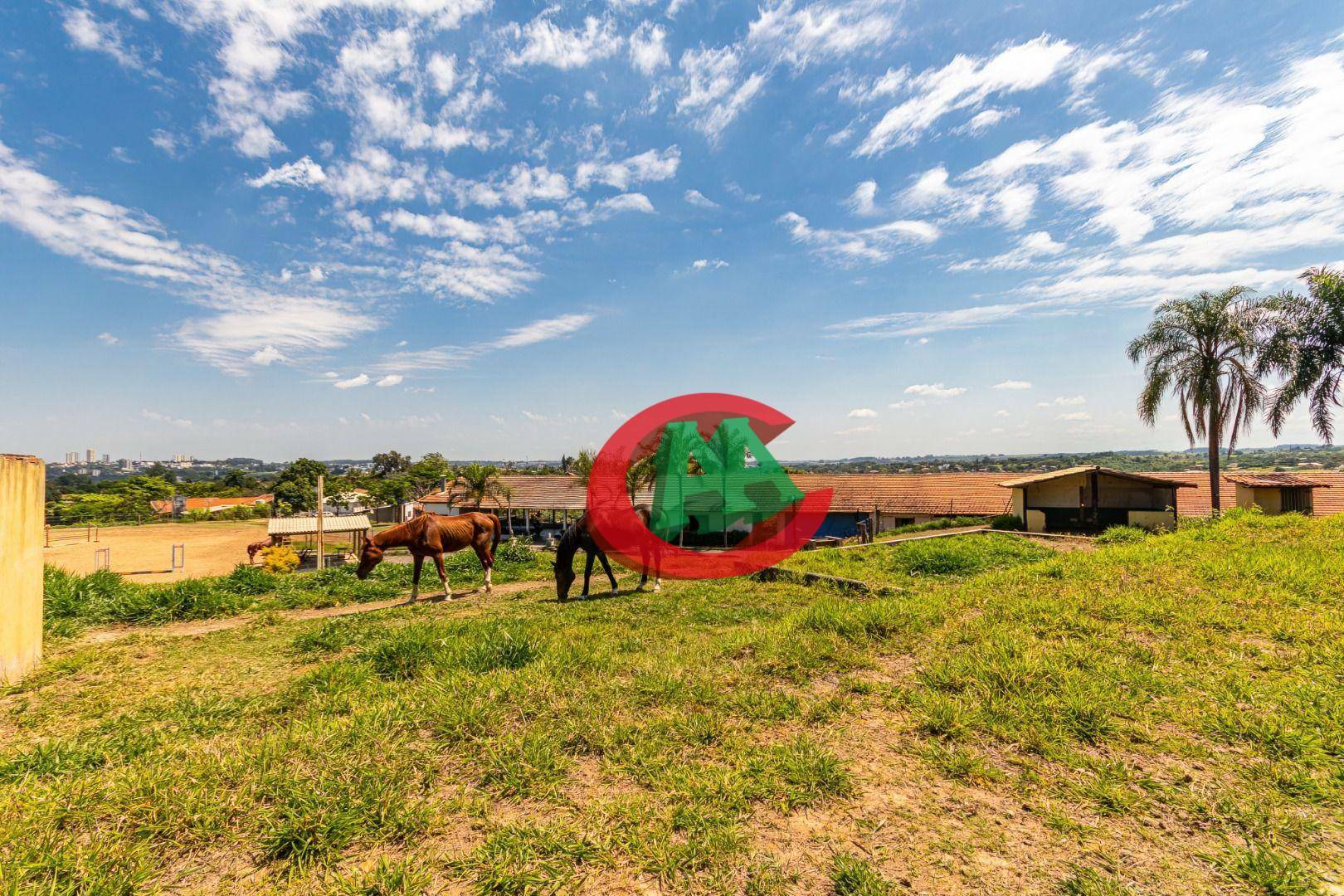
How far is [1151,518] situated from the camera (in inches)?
874

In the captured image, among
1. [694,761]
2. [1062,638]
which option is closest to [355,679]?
[694,761]

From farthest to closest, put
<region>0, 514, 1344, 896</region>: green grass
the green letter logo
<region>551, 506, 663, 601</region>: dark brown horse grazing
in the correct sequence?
the green letter logo → <region>551, 506, 663, 601</region>: dark brown horse grazing → <region>0, 514, 1344, 896</region>: green grass

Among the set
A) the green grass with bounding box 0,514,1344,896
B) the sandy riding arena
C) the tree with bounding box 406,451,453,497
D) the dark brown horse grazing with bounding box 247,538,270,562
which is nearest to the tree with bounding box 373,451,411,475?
the tree with bounding box 406,451,453,497

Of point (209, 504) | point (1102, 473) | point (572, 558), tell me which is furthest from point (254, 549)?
point (209, 504)

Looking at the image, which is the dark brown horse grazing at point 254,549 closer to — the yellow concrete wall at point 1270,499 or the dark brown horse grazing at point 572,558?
the dark brown horse grazing at point 572,558

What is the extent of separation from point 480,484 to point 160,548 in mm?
21481

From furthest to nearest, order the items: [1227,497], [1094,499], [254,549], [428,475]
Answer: [428,475]
[1227,497]
[254,549]
[1094,499]

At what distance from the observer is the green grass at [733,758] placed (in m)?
2.72

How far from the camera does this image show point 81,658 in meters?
6.56

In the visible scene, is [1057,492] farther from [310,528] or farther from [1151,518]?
[310,528]

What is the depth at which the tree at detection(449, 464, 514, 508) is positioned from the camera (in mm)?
36844

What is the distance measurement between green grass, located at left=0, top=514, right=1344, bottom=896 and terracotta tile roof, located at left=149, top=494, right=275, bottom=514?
7397 centimetres

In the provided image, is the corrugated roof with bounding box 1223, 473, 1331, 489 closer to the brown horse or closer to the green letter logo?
the green letter logo

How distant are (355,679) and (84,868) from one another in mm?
2833
